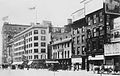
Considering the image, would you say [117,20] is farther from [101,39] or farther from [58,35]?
[58,35]

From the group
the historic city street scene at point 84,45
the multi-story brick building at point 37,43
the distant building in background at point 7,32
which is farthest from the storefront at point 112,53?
the distant building in background at point 7,32

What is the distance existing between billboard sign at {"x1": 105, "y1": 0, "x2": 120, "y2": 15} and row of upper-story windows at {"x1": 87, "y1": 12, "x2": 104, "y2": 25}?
1829 mm

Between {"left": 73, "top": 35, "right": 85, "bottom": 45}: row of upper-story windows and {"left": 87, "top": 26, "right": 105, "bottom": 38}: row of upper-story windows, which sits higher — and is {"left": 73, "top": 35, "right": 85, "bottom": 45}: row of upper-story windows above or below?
below

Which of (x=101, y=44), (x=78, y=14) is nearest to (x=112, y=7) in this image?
(x=101, y=44)

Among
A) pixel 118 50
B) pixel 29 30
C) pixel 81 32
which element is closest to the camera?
pixel 118 50

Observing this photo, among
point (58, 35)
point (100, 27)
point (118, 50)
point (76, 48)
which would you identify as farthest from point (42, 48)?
point (118, 50)

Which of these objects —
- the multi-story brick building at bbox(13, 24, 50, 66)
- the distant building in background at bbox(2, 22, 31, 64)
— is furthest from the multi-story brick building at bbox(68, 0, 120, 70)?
the distant building in background at bbox(2, 22, 31, 64)

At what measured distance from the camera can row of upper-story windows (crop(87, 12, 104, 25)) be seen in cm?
→ 5194

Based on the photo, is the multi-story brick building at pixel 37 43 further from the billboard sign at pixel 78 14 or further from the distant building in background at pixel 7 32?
the distant building in background at pixel 7 32

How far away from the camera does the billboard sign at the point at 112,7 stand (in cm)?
5102

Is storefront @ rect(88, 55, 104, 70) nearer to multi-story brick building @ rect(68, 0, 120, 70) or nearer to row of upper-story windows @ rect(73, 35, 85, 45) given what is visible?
multi-story brick building @ rect(68, 0, 120, 70)

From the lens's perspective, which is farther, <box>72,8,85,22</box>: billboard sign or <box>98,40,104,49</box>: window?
<box>72,8,85,22</box>: billboard sign

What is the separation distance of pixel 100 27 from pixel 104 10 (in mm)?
3755

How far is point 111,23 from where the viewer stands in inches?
1962
